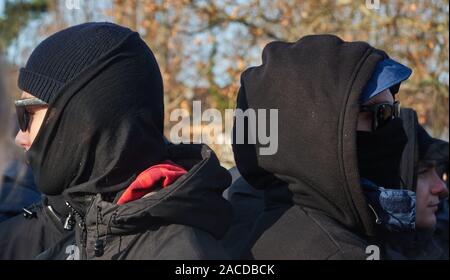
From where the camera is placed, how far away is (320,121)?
84.7 inches

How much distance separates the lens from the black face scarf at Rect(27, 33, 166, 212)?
2.04m

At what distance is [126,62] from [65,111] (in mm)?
247

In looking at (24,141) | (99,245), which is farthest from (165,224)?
(24,141)

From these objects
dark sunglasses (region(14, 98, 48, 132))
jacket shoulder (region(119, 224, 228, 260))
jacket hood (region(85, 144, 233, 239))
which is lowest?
jacket shoulder (region(119, 224, 228, 260))

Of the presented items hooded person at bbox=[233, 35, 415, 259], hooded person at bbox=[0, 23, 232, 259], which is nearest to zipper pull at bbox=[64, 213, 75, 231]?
hooded person at bbox=[0, 23, 232, 259]

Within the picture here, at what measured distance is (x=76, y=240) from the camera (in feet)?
7.08

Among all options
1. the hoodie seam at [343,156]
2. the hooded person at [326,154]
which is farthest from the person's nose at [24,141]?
the hoodie seam at [343,156]

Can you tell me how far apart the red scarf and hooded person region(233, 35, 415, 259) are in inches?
15.3

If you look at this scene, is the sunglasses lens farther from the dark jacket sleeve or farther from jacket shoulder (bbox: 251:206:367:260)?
the dark jacket sleeve

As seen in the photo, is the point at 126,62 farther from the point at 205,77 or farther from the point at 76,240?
the point at 205,77

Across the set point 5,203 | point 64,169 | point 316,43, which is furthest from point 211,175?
point 5,203

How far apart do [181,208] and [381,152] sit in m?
0.77

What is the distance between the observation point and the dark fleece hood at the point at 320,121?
2.13m

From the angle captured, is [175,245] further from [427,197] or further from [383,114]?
[427,197]
